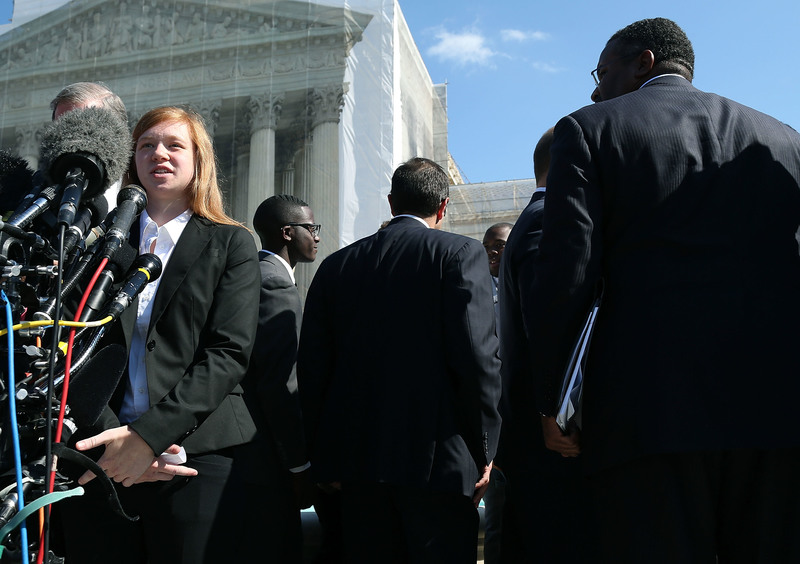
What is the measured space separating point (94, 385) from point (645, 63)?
5.49ft

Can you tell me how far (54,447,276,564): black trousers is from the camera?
1.82 meters

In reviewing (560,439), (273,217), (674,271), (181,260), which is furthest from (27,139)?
(674,271)

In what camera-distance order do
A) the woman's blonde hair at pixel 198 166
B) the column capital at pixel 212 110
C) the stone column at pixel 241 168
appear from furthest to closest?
the stone column at pixel 241 168
the column capital at pixel 212 110
the woman's blonde hair at pixel 198 166

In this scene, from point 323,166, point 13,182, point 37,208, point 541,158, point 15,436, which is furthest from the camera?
point 323,166

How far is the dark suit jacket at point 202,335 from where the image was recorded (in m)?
1.81

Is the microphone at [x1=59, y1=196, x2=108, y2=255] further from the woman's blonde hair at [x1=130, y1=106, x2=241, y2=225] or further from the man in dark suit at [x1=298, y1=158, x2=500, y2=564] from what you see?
the man in dark suit at [x1=298, y1=158, x2=500, y2=564]

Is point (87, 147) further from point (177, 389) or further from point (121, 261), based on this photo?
point (177, 389)

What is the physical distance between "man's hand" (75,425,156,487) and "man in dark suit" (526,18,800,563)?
95cm

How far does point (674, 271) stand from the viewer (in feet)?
5.40

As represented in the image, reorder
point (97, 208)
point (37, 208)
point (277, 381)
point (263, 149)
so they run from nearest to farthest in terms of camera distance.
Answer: point (37, 208) → point (97, 208) → point (277, 381) → point (263, 149)

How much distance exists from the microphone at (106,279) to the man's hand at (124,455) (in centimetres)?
31

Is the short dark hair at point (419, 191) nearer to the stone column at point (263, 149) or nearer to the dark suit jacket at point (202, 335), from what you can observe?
the dark suit jacket at point (202, 335)

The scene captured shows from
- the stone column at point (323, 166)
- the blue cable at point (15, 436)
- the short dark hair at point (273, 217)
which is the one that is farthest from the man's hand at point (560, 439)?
the stone column at point (323, 166)

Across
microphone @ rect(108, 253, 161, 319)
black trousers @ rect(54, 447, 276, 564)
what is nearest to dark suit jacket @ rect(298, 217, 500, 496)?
black trousers @ rect(54, 447, 276, 564)
